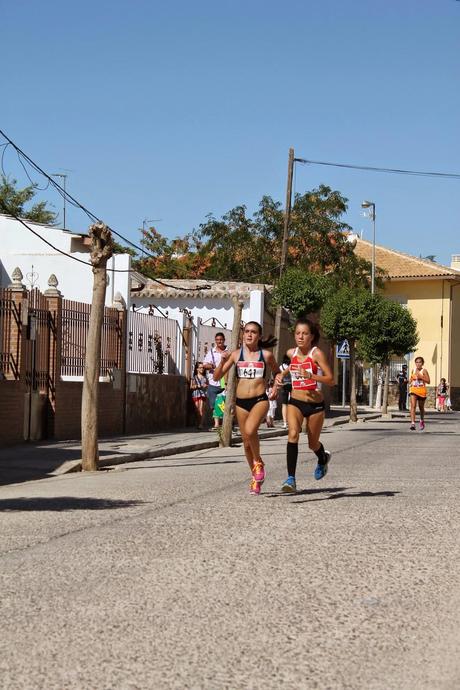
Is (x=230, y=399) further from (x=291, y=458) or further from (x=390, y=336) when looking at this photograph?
(x=390, y=336)

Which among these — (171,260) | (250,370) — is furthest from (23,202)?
(250,370)

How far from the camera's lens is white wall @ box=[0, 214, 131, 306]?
30.6 m

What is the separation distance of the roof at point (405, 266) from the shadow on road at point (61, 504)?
56.5m

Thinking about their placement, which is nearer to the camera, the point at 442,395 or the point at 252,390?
the point at 252,390

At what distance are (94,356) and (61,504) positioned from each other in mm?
5069

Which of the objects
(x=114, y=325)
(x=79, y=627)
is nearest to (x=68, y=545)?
(x=79, y=627)

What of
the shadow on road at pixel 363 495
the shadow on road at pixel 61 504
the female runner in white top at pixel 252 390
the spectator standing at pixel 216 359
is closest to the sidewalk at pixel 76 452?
the spectator standing at pixel 216 359

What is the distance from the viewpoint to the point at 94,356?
16344mm

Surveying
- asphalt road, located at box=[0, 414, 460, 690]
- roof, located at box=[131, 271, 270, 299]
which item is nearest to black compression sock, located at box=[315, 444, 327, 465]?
asphalt road, located at box=[0, 414, 460, 690]

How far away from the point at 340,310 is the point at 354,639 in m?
34.3

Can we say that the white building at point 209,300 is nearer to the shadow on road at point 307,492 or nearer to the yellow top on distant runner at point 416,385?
the yellow top on distant runner at point 416,385

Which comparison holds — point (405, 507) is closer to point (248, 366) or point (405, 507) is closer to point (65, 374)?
point (248, 366)

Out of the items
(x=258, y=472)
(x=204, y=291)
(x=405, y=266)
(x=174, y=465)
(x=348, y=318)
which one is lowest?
(x=174, y=465)

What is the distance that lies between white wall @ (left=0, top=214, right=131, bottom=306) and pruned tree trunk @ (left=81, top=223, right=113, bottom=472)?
1419 cm
